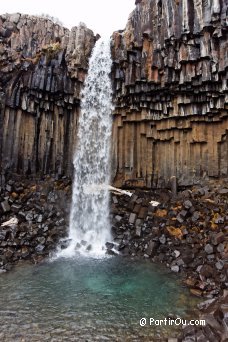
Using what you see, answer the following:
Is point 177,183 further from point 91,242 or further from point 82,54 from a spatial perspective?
point 82,54

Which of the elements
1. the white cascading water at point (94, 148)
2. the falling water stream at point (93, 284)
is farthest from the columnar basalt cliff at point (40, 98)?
the falling water stream at point (93, 284)

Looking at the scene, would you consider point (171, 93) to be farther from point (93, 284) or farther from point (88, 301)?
point (88, 301)

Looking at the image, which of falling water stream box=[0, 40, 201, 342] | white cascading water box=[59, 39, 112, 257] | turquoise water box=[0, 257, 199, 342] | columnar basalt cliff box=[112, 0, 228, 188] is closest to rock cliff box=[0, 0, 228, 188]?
columnar basalt cliff box=[112, 0, 228, 188]

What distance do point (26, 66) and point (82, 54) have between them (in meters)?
3.56

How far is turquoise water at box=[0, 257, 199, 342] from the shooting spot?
26.7ft

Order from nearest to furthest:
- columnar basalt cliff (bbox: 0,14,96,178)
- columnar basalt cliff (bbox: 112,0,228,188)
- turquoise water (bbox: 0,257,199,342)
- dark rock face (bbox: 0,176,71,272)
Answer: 1. turquoise water (bbox: 0,257,199,342)
2. dark rock face (bbox: 0,176,71,272)
3. columnar basalt cliff (bbox: 112,0,228,188)
4. columnar basalt cliff (bbox: 0,14,96,178)

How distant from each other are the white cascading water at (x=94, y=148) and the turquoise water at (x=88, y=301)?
424cm

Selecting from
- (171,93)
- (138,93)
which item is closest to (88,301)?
(138,93)

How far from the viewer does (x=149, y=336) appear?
7.98m

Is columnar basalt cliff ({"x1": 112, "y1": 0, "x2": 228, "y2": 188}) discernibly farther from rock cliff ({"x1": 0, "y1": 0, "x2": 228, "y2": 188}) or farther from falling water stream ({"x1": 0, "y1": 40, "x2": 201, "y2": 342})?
falling water stream ({"x1": 0, "y1": 40, "x2": 201, "y2": 342})

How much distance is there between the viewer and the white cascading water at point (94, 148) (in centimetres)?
1800

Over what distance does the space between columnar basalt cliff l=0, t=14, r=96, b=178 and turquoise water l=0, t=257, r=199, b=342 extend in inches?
312

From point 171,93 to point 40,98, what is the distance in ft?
26.4

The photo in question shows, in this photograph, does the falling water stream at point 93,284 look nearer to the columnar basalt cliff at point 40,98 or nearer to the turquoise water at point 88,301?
the turquoise water at point 88,301
